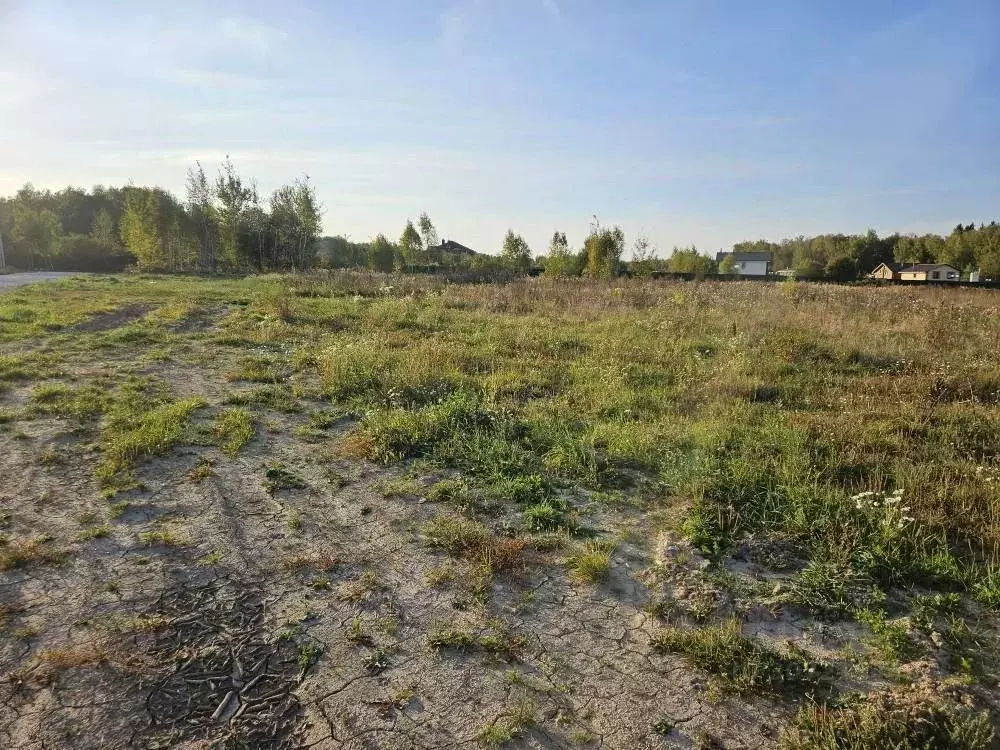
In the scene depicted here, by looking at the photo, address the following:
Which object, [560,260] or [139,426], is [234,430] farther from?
[560,260]

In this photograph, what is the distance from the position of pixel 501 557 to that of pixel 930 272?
7042 centimetres

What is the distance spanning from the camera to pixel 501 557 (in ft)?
12.4

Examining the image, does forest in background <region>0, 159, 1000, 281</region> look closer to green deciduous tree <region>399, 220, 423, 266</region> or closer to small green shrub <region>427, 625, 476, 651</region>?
green deciduous tree <region>399, 220, 423, 266</region>

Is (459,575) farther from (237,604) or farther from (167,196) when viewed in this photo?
(167,196)

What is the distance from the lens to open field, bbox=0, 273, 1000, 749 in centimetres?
260

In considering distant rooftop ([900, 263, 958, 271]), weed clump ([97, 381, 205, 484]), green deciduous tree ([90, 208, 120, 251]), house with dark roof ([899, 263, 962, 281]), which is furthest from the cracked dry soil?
distant rooftop ([900, 263, 958, 271])

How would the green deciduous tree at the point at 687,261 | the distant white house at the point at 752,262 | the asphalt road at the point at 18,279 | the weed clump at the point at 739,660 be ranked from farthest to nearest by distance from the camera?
1. the distant white house at the point at 752,262
2. the green deciduous tree at the point at 687,261
3. the asphalt road at the point at 18,279
4. the weed clump at the point at 739,660

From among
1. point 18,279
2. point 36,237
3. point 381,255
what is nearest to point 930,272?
point 381,255

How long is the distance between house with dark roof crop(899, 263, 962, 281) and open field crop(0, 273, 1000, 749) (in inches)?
2378

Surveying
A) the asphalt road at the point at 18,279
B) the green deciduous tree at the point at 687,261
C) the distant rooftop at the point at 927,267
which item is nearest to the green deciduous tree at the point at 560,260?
the green deciduous tree at the point at 687,261

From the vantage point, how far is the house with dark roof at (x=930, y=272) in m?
56.4

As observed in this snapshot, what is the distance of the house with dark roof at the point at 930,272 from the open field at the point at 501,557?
198ft

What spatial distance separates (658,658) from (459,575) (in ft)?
4.33

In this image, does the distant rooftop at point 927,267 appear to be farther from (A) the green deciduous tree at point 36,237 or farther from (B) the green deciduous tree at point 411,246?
(A) the green deciduous tree at point 36,237
